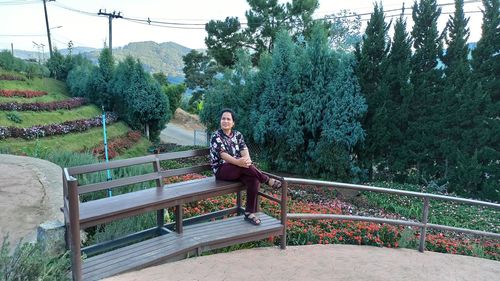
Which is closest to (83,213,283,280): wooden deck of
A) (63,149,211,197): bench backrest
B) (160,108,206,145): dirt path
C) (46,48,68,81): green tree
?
(63,149,211,197): bench backrest

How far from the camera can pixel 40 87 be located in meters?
21.6

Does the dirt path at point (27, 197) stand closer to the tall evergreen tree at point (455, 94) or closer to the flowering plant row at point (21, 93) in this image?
the tall evergreen tree at point (455, 94)

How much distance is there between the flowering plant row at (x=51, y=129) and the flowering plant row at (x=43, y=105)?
Result: 1682 millimetres

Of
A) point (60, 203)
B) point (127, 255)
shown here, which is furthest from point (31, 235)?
point (127, 255)

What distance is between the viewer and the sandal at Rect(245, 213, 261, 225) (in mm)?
4539

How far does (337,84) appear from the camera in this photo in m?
13.0

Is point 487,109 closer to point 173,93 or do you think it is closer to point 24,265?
point 24,265

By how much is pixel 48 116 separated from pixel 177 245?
596 inches

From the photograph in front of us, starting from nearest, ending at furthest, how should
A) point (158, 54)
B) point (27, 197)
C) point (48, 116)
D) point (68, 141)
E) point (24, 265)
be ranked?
point (24, 265) → point (27, 197) → point (68, 141) → point (48, 116) → point (158, 54)

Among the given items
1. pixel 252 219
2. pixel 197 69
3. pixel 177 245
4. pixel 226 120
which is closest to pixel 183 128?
pixel 197 69

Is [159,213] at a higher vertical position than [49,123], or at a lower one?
higher

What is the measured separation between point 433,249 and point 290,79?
8779mm

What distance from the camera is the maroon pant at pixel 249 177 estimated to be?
15.1 feet

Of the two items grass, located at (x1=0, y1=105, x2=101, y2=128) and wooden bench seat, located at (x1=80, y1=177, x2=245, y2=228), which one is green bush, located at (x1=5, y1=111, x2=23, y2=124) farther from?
wooden bench seat, located at (x1=80, y1=177, x2=245, y2=228)
